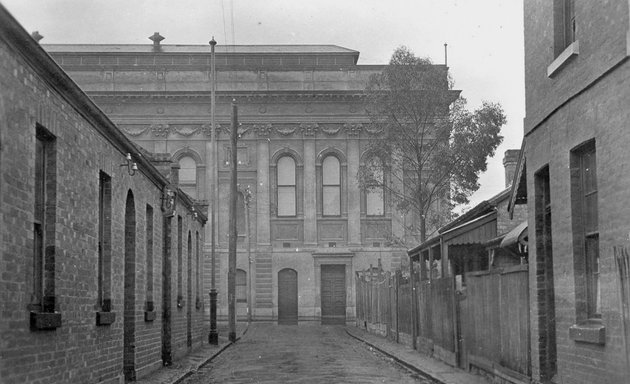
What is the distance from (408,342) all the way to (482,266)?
4934 mm

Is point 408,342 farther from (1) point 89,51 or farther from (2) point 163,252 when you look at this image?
(1) point 89,51

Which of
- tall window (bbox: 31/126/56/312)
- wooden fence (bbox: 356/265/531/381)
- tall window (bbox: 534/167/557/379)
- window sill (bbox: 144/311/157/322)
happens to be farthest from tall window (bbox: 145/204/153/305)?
tall window (bbox: 534/167/557/379)

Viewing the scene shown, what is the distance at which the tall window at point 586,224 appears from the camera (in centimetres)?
1112

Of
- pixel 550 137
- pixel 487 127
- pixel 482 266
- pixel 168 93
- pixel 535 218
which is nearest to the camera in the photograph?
pixel 550 137

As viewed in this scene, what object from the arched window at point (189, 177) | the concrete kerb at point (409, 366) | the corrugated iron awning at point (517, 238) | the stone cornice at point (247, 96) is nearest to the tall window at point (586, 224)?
the corrugated iron awning at point (517, 238)

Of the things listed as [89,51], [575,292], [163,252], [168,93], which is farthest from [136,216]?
[89,51]

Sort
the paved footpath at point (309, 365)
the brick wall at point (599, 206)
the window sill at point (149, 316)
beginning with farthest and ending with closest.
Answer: the window sill at point (149, 316) < the paved footpath at point (309, 365) < the brick wall at point (599, 206)

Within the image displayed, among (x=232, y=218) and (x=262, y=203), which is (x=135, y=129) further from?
(x=232, y=218)

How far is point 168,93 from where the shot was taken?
53625 millimetres

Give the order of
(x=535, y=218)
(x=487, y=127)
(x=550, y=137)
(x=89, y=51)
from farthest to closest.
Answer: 1. (x=89, y=51)
2. (x=487, y=127)
3. (x=535, y=218)
4. (x=550, y=137)

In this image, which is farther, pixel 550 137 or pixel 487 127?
pixel 487 127

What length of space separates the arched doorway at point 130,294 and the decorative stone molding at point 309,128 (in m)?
36.5

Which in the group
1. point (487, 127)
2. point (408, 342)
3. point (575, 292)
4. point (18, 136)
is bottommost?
point (408, 342)

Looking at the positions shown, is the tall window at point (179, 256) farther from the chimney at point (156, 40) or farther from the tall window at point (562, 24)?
the chimney at point (156, 40)
